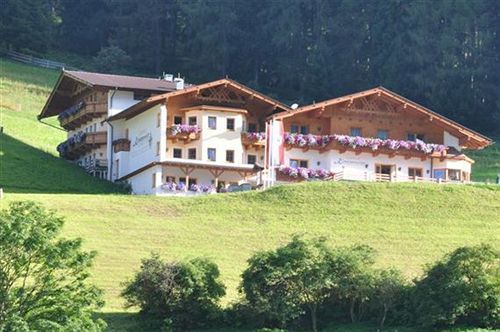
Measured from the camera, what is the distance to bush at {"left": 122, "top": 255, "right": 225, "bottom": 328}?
51062mm

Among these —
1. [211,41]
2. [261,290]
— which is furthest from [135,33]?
[261,290]

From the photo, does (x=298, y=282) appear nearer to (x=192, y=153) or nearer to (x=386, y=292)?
(x=386, y=292)

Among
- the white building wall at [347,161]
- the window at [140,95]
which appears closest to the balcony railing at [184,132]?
the white building wall at [347,161]

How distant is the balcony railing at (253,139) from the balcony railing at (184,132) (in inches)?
110

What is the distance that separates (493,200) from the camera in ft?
237

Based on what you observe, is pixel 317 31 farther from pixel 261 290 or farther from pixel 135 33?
pixel 261 290

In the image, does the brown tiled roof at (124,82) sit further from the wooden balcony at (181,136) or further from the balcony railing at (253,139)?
the balcony railing at (253,139)

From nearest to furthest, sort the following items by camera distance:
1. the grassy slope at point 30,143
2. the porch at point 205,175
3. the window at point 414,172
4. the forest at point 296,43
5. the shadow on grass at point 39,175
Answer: the shadow on grass at point 39,175 < the porch at point 205,175 < the grassy slope at point 30,143 < the window at point 414,172 < the forest at point 296,43

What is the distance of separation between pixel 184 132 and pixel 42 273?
3614 cm

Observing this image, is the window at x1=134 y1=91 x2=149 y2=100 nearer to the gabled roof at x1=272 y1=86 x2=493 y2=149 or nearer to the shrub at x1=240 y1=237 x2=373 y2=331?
the gabled roof at x1=272 y1=86 x2=493 y2=149

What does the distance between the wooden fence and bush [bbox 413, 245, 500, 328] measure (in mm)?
84639

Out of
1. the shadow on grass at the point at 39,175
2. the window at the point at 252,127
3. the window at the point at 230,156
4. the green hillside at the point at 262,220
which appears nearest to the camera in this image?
the green hillside at the point at 262,220

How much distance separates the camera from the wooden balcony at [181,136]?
80.9 meters

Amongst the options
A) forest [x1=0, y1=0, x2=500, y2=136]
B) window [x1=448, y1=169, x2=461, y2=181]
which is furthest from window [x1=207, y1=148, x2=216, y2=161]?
forest [x1=0, y1=0, x2=500, y2=136]
